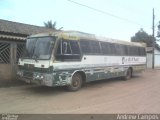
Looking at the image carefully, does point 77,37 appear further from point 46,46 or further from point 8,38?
point 8,38

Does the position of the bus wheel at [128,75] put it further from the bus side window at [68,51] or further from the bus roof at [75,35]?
the bus side window at [68,51]

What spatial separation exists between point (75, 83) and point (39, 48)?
2.46m

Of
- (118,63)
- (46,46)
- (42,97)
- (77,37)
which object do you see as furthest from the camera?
(118,63)

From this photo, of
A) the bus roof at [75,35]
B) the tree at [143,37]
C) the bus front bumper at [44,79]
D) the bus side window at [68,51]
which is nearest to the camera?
the bus front bumper at [44,79]

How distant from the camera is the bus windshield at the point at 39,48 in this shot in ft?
30.9

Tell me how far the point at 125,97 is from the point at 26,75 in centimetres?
457

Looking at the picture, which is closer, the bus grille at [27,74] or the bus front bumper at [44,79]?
the bus front bumper at [44,79]

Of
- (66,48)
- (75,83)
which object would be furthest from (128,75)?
(66,48)

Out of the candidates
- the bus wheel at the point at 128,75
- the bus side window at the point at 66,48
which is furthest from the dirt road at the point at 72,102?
the bus wheel at the point at 128,75

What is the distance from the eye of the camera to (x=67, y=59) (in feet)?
32.6

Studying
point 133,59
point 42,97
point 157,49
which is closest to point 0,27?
point 42,97

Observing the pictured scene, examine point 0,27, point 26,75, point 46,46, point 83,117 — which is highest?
point 0,27

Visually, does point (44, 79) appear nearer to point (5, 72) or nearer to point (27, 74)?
point (27, 74)

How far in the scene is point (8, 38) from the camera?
11.6 metres
